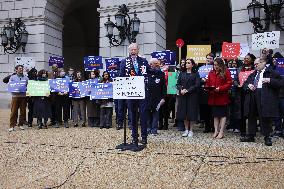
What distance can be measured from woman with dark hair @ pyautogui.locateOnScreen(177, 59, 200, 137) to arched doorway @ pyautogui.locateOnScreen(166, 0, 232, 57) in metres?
13.6

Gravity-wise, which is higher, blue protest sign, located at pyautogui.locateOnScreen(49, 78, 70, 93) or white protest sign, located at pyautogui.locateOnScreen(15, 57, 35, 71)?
white protest sign, located at pyautogui.locateOnScreen(15, 57, 35, 71)

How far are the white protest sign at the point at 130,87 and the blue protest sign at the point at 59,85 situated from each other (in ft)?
14.4

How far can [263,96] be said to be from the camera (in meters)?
6.60

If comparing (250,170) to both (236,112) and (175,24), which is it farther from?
(175,24)

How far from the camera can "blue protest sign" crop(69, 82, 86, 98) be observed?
1016cm

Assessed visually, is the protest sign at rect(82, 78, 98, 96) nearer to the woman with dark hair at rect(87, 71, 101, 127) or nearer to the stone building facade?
the woman with dark hair at rect(87, 71, 101, 127)

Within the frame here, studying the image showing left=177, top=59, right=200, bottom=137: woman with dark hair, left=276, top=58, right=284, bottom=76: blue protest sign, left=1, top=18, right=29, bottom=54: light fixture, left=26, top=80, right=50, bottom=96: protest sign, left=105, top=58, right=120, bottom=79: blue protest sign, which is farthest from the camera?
left=1, top=18, right=29, bottom=54: light fixture

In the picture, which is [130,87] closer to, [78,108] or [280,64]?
[280,64]

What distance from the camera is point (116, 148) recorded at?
6406 mm

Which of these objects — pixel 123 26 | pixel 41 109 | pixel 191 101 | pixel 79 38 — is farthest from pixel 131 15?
pixel 79 38

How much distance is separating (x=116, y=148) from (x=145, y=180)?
1696 mm

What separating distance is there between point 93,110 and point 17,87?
2.39 metres

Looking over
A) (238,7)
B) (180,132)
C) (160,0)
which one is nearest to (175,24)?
(160,0)

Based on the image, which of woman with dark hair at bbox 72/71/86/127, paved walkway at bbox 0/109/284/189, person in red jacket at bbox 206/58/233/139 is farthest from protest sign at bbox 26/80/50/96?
person in red jacket at bbox 206/58/233/139
